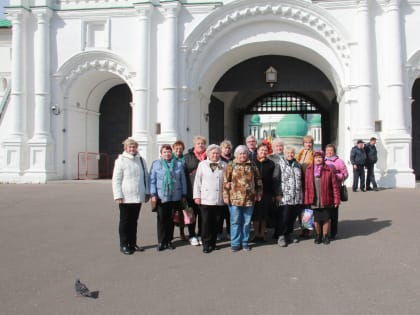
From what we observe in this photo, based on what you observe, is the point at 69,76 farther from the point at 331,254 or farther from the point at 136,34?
the point at 331,254

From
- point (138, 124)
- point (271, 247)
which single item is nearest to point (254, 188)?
point (271, 247)

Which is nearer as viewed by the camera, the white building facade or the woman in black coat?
the woman in black coat

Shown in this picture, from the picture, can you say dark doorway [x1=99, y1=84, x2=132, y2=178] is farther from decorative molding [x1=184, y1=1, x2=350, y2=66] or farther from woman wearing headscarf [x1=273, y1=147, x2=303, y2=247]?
woman wearing headscarf [x1=273, y1=147, x2=303, y2=247]

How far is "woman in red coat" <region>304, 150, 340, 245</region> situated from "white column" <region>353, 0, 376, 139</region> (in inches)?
347

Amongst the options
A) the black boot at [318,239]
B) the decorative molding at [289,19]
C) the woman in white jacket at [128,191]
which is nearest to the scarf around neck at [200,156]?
the woman in white jacket at [128,191]

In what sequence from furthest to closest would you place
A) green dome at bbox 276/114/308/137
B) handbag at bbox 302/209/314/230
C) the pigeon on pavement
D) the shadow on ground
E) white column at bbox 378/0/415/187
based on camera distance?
green dome at bbox 276/114/308/137
white column at bbox 378/0/415/187
the shadow on ground
handbag at bbox 302/209/314/230
the pigeon on pavement

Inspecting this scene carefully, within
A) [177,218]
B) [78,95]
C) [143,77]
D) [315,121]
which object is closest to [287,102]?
[143,77]

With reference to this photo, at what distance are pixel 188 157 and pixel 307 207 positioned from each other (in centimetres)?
200

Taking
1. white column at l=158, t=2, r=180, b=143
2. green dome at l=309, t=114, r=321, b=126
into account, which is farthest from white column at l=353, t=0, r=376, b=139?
green dome at l=309, t=114, r=321, b=126

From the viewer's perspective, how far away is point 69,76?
55.7 ft

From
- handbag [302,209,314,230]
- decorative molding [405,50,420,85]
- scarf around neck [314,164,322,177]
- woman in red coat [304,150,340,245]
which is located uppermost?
decorative molding [405,50,420,85]

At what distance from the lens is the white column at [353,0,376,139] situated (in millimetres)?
14680

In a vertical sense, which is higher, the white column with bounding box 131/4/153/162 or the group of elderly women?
the white column with bounding box 131/4/153/162

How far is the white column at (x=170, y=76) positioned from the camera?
1573cm
